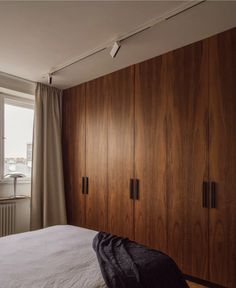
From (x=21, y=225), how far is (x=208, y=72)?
135 inches

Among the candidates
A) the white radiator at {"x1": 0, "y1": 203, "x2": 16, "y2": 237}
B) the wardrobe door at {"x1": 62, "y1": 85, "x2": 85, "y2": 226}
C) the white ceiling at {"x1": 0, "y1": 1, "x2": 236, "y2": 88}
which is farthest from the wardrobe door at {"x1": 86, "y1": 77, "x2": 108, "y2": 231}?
the white radiator at {"x1": 0, "y1": 203, "x2": 16, "y2": 237}

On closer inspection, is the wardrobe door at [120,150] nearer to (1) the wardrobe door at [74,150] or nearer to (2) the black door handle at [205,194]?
(1) the wardrobe door at [74,150]

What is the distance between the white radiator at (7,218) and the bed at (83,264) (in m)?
1.47

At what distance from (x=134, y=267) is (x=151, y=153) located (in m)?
1.51

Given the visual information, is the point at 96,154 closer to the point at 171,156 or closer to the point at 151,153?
the point at 151,153

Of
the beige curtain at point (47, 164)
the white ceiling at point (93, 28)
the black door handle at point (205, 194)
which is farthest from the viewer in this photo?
the beige curtain at point (47, 164)

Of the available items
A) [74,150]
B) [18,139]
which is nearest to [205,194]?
[74,150]

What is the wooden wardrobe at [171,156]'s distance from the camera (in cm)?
220

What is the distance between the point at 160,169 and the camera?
8.66ft

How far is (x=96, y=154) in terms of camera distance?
3.38 meters

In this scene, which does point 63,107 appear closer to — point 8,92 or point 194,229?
point 8,92

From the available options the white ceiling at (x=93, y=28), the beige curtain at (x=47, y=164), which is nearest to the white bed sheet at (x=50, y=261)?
the beige curtain at (x=47, y=164)

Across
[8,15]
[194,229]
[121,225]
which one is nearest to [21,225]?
[121,225]

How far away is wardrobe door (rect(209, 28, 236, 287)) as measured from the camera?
213 centimetres
